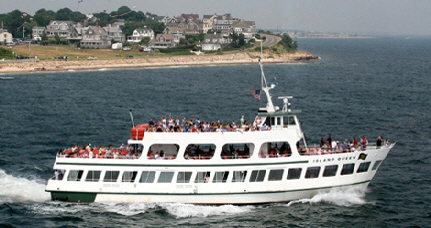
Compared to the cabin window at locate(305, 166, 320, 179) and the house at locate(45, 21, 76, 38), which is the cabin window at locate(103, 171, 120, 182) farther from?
the house at locate(45, 21, 76, 38)

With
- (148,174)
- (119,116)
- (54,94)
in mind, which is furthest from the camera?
(54,94)

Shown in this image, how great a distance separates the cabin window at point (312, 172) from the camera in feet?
103

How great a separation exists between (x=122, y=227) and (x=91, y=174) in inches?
165

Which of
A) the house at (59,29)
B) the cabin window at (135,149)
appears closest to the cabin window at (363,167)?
the cabin window at (135,149)

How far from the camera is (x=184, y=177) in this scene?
1232 inches

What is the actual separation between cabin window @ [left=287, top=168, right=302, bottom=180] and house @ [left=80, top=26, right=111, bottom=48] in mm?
145711

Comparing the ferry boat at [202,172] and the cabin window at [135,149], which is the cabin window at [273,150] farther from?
the cabin window at [135,149]

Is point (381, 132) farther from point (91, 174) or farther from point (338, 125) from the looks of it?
point (91, 174)

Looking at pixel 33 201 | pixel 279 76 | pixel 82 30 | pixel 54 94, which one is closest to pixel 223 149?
pixel 33 201

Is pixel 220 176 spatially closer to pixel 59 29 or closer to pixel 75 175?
pixel 75 175

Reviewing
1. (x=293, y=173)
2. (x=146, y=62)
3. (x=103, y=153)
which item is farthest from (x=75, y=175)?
(x=146, y=62)

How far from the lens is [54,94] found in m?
80.7

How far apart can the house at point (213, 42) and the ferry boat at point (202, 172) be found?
465 feet

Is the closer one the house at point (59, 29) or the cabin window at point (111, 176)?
the cabin window at point (111, 176)
